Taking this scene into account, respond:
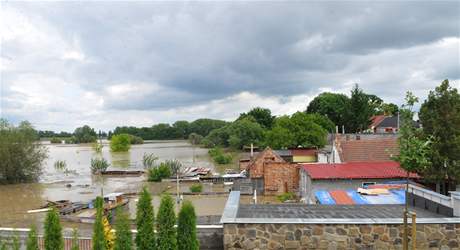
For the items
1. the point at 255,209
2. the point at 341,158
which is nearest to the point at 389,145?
the point at 341,158

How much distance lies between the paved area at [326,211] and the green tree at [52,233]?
3983mm

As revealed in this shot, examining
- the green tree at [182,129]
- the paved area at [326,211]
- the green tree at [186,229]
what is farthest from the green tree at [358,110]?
the green tree at [182,129]

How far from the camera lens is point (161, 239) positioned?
7246 mm

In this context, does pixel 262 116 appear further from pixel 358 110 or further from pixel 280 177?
pixel 280 177

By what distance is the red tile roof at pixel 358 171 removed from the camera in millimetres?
18172

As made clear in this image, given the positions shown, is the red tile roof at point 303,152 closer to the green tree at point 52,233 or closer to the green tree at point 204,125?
the green tree at point 52,233

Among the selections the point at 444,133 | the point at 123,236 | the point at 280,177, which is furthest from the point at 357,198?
the point at 280,177

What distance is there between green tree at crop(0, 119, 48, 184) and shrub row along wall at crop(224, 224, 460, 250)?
41.5 m

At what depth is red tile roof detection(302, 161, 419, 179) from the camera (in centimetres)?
1817

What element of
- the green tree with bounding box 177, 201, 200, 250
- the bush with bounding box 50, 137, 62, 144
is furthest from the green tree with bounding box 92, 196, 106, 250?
the bush with bounding box 50, 137, 62, 144

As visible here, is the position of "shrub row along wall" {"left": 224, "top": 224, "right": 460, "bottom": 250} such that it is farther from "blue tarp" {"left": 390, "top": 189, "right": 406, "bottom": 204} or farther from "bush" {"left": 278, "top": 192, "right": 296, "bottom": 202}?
"bush" {"left": 278, "top": 192, "right": 296, "bottom": 202}

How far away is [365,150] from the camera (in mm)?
22750

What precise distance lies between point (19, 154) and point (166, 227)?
42.1 meters

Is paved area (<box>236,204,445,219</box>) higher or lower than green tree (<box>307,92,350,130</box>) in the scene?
lower
